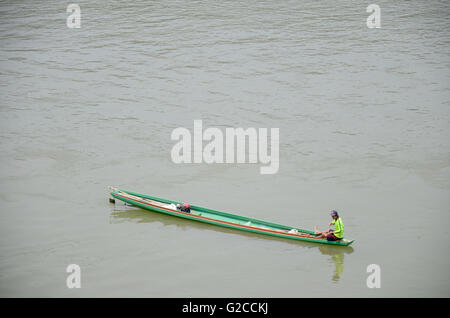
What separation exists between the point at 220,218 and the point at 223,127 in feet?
20.0

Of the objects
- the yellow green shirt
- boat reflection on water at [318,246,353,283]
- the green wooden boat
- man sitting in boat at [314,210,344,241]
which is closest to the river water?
boat reflection on water at [318,246,353,283]

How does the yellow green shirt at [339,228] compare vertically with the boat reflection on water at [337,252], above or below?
above

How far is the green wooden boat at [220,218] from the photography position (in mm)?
13320

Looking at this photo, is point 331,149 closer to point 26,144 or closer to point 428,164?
point 428,164

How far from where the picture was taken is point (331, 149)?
18422 mm

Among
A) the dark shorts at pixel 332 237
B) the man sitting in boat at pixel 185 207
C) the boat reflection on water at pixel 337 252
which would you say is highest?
the man sitting in boat at pixel 185 207

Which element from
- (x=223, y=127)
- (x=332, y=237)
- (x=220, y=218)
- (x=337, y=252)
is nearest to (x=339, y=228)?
(x=332, y=237)

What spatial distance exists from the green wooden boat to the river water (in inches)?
8.8

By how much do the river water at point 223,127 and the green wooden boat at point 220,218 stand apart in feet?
0.73

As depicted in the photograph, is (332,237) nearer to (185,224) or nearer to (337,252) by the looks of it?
(337,252)

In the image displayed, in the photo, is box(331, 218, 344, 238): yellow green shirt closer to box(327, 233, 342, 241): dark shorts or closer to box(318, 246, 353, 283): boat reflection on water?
box(327, 233, 342, 241): dark shorts

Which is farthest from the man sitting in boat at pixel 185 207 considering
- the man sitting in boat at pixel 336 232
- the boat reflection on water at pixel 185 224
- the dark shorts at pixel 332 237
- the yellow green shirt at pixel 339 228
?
the yellow green shirt at pixel 339 228

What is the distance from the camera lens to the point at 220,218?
1436cm

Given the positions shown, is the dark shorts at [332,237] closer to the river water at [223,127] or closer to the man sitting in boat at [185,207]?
the river water at [223,127]
